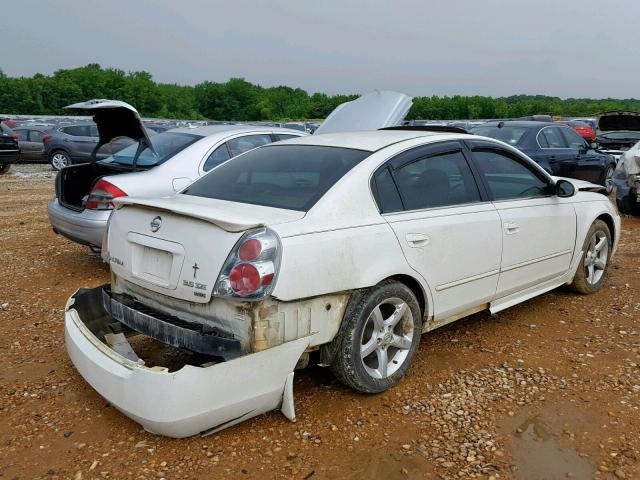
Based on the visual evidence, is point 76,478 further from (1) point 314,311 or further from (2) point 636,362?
(2) point 636,362

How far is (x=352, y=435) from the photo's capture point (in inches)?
115

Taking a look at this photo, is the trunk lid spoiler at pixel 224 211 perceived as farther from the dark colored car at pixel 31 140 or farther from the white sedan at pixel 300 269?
the dark colored car at pixel 31 140

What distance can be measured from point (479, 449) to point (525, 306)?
7.79 ft

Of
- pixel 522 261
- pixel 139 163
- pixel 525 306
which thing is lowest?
pixel 525 306

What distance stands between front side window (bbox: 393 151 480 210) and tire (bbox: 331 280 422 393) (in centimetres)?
59

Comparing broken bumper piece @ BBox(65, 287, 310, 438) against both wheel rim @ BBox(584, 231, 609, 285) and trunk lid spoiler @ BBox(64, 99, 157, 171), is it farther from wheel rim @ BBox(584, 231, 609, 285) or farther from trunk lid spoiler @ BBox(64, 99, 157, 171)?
wheel rim @ BBox(584, 231, 609, 285)

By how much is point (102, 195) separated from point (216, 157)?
4.24ft

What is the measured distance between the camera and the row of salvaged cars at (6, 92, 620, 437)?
2691mm

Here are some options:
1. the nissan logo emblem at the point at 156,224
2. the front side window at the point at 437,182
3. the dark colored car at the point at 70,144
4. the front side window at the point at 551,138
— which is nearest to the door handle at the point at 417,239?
the front side window at the point at 437,182

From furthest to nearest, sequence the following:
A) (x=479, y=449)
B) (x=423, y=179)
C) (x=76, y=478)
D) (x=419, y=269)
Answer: (x=423, y=179) → (x=419, y=269) → (x=479, y=449) → (x=76, y=478)

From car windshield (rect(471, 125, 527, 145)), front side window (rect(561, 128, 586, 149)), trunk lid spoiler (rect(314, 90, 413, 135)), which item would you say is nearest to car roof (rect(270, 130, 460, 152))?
trunk lid spoiler (rect(314, 90, 413, 135))

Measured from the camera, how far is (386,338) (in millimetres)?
3305

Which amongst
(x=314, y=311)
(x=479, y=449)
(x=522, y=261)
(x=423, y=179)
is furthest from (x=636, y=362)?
(x=314, y=311)

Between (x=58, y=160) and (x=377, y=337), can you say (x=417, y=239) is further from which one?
(x=58, y=160)
